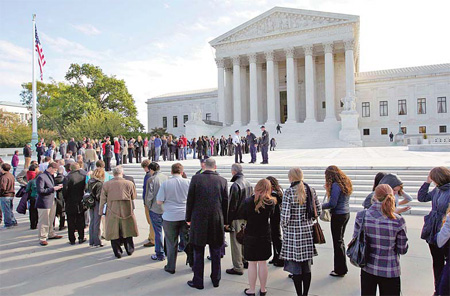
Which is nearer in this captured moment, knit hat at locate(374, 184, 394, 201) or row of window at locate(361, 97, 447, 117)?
knit hat at locate(374, 184, 394, 201)

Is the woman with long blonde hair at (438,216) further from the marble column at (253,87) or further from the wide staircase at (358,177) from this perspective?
the marble column at (253,87)

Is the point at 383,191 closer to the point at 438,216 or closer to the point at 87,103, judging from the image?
the point at 438,216

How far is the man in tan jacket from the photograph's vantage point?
591 centimetres

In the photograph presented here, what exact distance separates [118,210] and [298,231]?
3.43m

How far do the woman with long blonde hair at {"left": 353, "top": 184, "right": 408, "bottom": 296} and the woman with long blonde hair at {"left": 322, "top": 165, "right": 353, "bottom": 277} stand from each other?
3.84ft

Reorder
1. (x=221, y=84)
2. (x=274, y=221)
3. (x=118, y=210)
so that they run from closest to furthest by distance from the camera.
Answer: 1. (x=274, y=221)
2. (x=118, y=210)
3. (x=221, y=84)

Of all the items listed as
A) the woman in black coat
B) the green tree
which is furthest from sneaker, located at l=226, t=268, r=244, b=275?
the green tree

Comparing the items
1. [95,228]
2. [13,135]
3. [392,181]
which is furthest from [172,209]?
[13,135]

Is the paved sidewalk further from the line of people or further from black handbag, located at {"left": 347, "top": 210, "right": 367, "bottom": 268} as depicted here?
black handbag, located at {"left": 347, "top": 210, "right": 367, "bottom": 268}

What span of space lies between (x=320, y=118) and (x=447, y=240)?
1924 inches

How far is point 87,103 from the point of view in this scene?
4525 cm

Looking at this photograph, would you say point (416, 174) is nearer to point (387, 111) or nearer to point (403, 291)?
point (403, 291)

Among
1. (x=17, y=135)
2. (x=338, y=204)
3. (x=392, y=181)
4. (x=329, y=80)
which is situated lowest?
(x=338, y=204)

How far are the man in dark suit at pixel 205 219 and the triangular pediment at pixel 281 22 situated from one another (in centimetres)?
4386
